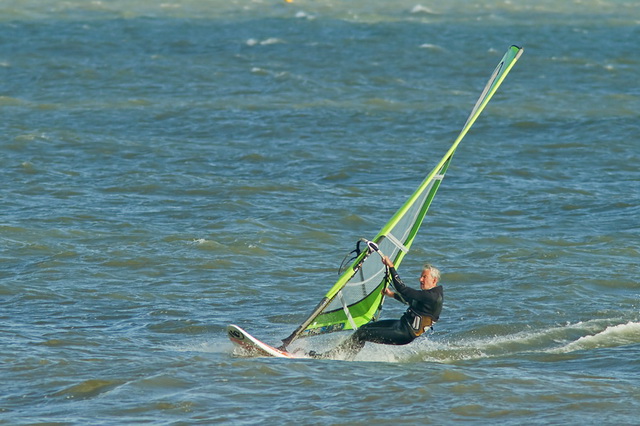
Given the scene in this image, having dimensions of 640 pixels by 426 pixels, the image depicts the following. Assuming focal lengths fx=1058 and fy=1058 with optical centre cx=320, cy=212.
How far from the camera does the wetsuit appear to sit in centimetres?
1021

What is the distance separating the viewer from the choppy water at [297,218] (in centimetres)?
963

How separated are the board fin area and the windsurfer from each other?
1.54 ft

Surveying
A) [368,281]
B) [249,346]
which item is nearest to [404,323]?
[368,281]

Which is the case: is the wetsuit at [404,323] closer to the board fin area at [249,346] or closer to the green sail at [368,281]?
the green sail at [368,281]

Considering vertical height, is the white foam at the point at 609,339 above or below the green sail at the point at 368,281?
below

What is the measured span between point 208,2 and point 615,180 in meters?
31.0

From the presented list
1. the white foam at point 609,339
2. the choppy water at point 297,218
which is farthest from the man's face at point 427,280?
the white foam at point 609,339

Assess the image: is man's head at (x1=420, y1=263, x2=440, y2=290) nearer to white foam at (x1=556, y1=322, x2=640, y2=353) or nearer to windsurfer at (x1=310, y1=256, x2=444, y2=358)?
windsurfer at (x1=310, y1=256, x2=444, y2=358)

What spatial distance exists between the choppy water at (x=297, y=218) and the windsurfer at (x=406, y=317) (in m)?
0.36

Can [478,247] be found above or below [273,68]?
below

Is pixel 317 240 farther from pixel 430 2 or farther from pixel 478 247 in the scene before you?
pixel 430 2

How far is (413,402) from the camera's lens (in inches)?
364

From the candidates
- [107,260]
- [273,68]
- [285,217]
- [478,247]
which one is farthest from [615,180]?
[273,68]

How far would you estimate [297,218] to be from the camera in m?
17.4
